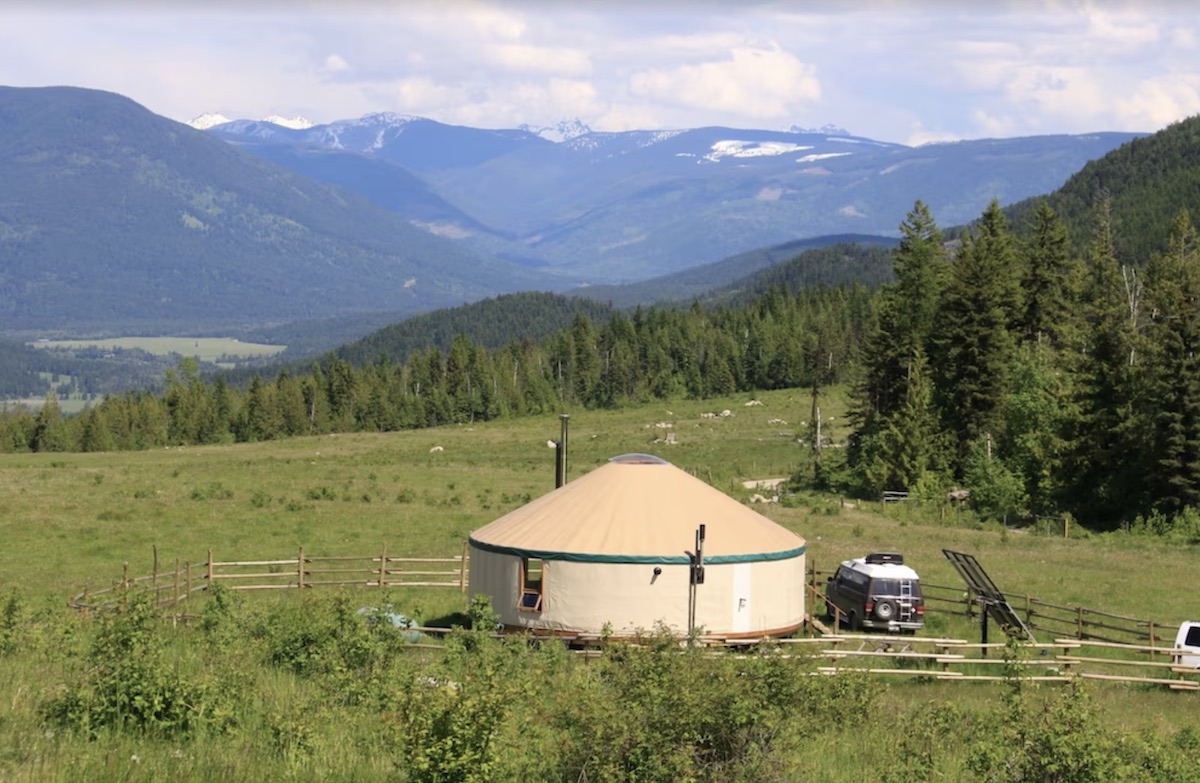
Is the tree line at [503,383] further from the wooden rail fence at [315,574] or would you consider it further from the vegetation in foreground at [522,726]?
the vegetation in foreground at [522,726]

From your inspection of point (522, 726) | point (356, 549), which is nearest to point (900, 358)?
point (356, 549)

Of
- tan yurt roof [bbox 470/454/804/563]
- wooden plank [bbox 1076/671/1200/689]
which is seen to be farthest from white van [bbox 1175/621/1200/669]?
tan yurt roof [bbox 470/454/804/563]

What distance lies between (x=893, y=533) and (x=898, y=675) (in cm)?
2292

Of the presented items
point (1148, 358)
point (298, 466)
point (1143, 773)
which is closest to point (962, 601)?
point (1143, 773)

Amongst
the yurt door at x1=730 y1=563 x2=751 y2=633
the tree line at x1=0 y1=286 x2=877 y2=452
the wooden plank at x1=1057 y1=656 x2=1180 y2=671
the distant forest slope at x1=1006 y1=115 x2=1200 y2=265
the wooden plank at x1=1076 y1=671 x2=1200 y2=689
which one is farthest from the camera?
the distant forest slope at x1=1006 y1=115 x2=1200 y2=265

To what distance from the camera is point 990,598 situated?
944 inches

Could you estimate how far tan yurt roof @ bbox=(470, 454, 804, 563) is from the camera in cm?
2311

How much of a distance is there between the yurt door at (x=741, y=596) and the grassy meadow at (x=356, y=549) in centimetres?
341

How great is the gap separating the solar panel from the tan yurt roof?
322cm

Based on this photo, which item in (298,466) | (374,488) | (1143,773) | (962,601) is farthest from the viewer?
(298,466)

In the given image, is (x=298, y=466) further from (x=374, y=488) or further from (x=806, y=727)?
(x=806, y=727)

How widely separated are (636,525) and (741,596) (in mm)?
2088

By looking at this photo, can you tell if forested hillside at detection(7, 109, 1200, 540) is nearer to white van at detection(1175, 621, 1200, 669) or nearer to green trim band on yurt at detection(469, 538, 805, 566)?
white van at detection(1175, 621, 1200, 669)

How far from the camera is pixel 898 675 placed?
2067 centimetres
